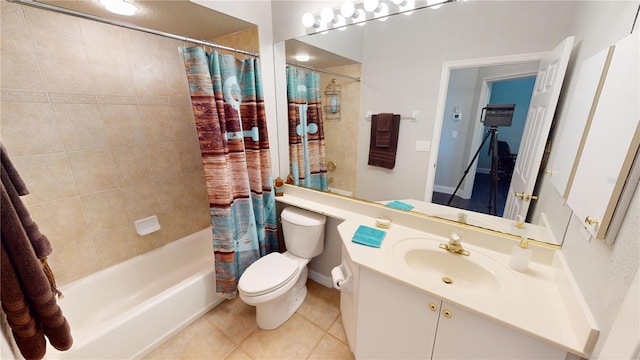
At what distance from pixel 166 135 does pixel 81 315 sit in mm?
1394

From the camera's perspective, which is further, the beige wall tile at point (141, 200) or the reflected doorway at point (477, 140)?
the beige wall tile at point (141, 200)

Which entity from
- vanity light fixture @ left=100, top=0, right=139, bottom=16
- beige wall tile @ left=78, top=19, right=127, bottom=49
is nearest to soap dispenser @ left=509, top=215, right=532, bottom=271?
vanity light fixture @ left=100, top=0, right=139, bottom=16

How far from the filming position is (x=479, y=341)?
0.85m

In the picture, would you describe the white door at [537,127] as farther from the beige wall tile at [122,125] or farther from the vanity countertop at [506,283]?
the beige wall tile at [122,125]

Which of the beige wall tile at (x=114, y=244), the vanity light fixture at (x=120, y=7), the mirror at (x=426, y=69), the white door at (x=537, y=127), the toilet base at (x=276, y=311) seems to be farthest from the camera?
the beige wall tile at (x=114, y=244)

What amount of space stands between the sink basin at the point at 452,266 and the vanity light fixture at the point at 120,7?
1977 mm

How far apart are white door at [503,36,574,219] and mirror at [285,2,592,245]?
0.04m

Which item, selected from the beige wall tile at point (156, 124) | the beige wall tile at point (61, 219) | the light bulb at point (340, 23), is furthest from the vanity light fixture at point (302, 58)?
the beige wall tile at point (61, 219)

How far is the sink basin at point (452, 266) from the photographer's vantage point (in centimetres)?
105

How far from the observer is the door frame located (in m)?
1.06

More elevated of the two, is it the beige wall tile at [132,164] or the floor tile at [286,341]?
the beige wall tile at [132,164]

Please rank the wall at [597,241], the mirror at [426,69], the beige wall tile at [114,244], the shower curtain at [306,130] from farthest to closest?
1. the shower curtain at [306,130]
2. the beige wall tile at [114,244]
3. the mirror at [426,69]
4. the wall at [597,241]

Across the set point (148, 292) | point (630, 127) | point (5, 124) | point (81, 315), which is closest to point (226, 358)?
point (148, 292)

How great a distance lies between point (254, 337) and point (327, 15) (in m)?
2.15
